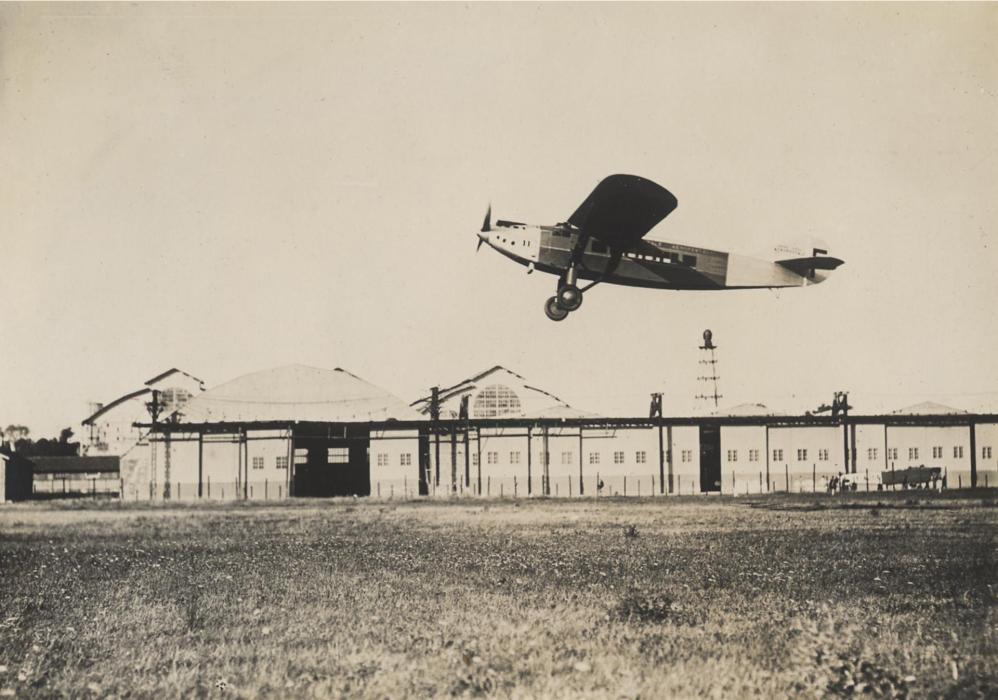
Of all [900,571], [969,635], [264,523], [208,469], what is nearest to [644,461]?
[208,469]

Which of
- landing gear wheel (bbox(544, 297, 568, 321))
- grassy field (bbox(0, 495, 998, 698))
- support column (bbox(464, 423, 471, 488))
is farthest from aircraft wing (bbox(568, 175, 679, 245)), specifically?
support column (bbox(464, 423, 471, 488))

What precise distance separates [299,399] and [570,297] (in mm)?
50994

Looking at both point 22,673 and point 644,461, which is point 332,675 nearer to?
point 22,673

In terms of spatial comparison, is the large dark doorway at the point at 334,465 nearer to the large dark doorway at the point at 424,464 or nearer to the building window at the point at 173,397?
the large dark doorway at the point at 424,464

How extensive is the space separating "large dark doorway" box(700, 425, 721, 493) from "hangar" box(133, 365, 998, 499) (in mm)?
155

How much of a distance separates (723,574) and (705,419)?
42.6 metres

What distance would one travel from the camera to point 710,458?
61281 mm

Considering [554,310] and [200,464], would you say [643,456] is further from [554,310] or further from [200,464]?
[554,310]

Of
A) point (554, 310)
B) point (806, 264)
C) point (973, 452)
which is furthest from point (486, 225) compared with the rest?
point (973, 452)

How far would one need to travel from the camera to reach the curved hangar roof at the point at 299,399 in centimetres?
6334

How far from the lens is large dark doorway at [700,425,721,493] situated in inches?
2324

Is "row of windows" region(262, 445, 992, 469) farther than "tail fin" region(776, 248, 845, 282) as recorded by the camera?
Yes

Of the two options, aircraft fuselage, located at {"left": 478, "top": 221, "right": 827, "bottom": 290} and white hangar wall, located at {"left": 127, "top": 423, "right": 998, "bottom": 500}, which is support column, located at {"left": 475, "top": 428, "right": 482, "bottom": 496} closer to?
white hangar wall, located at {"left": 127, "top": 423, "right": 998, "bottom": 500}

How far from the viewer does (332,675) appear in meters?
9.86
